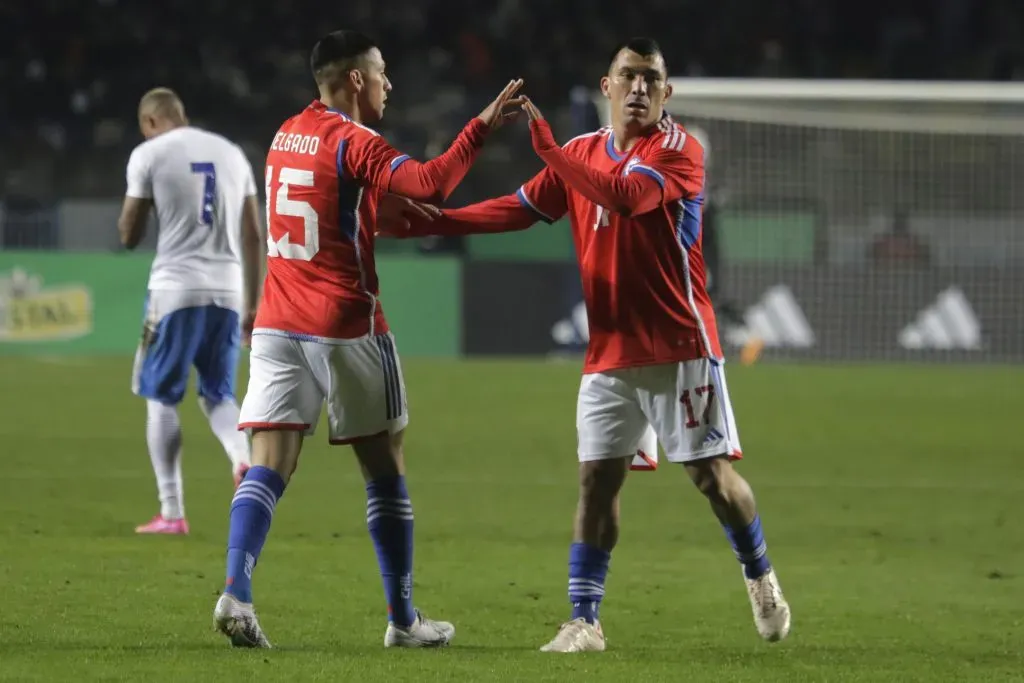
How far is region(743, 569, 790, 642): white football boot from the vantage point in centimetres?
576

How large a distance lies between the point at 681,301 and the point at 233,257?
11.3 feet

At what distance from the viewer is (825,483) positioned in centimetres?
1068

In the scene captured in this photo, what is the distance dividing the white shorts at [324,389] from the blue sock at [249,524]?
6.7 inches

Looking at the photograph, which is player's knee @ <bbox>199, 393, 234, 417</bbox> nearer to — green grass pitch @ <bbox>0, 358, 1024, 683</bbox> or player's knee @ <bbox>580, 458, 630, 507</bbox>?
green grass pitch @ <bbox>0, 358, 1024, 683</bbox>

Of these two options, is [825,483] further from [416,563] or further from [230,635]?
[230,635]

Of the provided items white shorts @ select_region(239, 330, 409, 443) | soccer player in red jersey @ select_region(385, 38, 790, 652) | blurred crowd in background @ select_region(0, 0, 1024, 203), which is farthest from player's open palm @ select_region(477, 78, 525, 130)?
blurred crowd in background @ select_region(0, 0, 1024, 203)

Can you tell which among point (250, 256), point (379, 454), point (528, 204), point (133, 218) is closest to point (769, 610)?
point (379, 454)

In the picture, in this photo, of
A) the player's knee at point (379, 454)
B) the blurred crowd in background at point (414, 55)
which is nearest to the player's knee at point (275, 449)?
the player's knee at point (379, 454)

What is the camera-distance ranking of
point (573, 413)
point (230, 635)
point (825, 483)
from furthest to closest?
point (573, 413), point (825, 483), point (230, 635)

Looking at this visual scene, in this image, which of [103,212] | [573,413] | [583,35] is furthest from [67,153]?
[573,413]

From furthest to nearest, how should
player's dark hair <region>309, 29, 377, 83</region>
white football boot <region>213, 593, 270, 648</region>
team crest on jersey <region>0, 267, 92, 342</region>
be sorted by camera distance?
team crest on jersey <region>0, 267, 92, 342</region>
player's dark hair <region>309, 29, 377, 83</region>
white football boot <region>213, 593, 270, 648</region>

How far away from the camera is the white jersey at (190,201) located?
8.44 metres

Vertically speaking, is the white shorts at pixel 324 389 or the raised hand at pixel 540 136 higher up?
the raised hand at pixel 540 136

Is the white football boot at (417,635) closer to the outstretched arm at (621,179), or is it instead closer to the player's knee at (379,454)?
the player's knee at (379,454)
